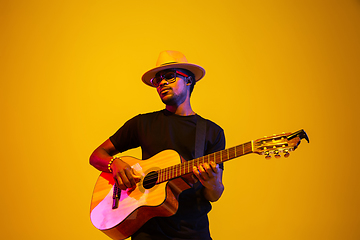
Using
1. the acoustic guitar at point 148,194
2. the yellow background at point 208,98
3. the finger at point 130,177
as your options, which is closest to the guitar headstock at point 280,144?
the acoustic guitar at point 148,194

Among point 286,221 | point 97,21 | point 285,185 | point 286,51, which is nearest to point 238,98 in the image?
point 286,51

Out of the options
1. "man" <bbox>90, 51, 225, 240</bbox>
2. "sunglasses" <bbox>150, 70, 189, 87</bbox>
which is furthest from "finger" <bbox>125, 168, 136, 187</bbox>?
"sunglasses" <bbox>150, 70, 189, 87</bbox>

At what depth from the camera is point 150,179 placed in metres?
1.88

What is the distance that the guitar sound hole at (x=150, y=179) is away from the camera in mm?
1856

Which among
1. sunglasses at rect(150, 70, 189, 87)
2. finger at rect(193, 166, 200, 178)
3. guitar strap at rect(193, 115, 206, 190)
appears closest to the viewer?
finger at rect(193, 166, 200, 178)

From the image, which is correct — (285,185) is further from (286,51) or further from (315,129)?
(286,51)

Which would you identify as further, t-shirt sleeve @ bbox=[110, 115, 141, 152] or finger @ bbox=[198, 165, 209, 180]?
t-shirt sleeve @ bbox=[110, 115, 141, 152]

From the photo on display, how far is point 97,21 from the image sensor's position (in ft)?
11.0

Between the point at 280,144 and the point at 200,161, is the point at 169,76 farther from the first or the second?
the point at 280,144

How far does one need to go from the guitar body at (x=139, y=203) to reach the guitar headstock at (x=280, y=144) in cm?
54

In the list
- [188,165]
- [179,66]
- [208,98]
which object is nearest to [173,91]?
[179,66]

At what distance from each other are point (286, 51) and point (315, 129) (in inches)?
33.0

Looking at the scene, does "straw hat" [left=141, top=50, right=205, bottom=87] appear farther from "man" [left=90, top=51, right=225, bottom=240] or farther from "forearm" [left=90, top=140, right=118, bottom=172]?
"forearm" [left=90, top=140, right=118, bottom=172]

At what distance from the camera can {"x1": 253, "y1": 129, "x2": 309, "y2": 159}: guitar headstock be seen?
147 cm
